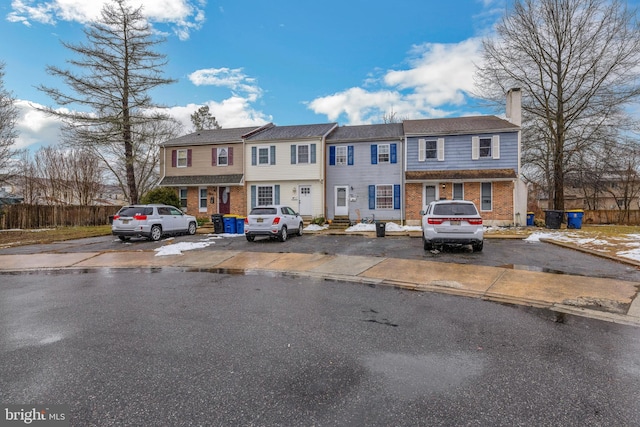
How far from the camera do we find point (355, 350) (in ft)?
13.2

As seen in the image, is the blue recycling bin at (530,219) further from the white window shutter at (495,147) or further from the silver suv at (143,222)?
the silver suv at (143,222)

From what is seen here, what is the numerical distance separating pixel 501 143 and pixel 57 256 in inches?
889

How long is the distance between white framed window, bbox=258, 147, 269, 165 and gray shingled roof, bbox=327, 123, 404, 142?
14.4 ft

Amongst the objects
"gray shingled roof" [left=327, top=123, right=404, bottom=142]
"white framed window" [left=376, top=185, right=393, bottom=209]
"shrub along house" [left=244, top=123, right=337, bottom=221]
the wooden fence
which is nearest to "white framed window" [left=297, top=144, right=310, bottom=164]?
"shrub along house" [left=244, top=123, right=337, bottom=221]

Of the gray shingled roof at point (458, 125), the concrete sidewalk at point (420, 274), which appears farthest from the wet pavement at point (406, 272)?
the gray shingled roof at point (458, 125)

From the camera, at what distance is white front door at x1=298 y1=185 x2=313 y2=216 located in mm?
23156

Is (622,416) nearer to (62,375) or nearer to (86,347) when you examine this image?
(62,375)

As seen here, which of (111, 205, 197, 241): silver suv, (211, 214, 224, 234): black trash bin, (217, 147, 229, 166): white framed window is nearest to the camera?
(111, 205, 197, 241): silver suv

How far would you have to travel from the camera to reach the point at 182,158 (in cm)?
2528

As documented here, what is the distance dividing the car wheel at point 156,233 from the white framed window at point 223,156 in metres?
9.55

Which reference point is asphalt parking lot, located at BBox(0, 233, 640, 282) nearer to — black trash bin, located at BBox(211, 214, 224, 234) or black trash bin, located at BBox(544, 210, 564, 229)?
black trash bin, located at BBox(211, 214, 224, 234)

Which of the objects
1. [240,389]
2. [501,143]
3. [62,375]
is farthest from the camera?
[501,143]

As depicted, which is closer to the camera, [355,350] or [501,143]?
[355,350]

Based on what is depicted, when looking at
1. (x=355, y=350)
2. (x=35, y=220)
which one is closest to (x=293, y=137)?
(x=35, y=220)
